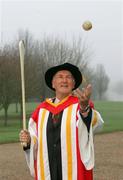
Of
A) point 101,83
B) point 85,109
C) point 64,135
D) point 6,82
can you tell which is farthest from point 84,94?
point 101,83

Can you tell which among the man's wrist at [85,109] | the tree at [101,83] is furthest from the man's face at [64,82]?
the tree at [101,83]

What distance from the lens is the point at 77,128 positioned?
4008 mm

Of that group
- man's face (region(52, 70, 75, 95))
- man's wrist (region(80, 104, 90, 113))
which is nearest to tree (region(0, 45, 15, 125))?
man's face (region(52, 70, 75, 95))

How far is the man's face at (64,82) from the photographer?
13.9ft

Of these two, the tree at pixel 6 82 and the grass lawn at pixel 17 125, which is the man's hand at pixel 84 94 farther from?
the tree at pixel 6 82

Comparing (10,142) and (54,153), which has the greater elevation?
(54,153)

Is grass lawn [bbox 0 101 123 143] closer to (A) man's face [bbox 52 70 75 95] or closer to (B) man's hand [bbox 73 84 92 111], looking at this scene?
(A) man's face [bbox 52 70 75 95]

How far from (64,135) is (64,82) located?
19.7 inches

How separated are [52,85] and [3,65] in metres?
26.3

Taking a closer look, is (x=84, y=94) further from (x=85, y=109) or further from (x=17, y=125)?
(x=17, y=125)

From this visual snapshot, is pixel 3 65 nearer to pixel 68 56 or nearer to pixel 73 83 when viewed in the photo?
pixel 68 56

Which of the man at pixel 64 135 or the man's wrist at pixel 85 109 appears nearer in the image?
the man's wrist at pixel 85 109

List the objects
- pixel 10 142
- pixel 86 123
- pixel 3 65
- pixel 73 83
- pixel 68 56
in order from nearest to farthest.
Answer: pixel 86 123, pixel 73 83, pixel 10 142, pixel 3 65, pixel 68 56

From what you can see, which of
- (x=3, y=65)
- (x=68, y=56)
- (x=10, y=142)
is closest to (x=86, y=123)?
(x=10, y=142)
